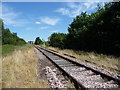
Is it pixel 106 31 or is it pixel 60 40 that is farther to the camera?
pixel 60 40

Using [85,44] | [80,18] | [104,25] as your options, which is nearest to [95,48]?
[85,44]

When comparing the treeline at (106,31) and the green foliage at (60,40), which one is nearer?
the treeline at (106,31)

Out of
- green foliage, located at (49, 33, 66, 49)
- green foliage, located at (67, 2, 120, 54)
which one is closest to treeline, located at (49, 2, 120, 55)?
green foliage, located at (67, 2, 120, 54)

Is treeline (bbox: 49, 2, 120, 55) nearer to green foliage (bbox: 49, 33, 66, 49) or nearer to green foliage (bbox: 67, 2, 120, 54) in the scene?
green foliage (bbox: 67, 2, 120, 54)

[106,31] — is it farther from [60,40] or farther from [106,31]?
[60,40]

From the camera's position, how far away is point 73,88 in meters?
3.68

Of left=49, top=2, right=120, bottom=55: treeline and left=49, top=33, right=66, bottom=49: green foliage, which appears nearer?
left=49, top=2, right=120, bottom=55: treeline

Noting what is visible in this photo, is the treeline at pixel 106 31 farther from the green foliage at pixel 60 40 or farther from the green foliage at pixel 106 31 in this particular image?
the green foliage at pixel 60 40

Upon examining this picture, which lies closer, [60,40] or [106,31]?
[106,31]

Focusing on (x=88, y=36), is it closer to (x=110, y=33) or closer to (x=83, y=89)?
(x=110, y=33)

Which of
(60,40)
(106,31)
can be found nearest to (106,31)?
(106,31)

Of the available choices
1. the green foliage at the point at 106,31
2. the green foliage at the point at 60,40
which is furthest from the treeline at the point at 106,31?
the green foliage at the point at 60,40

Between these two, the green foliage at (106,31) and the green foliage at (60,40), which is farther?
the green foliage at (60,40)

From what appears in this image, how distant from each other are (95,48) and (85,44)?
9.16 feet
